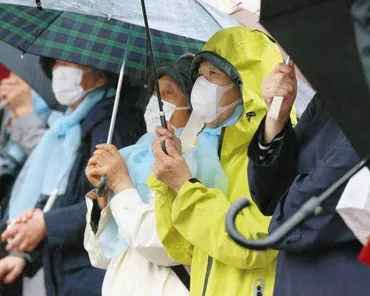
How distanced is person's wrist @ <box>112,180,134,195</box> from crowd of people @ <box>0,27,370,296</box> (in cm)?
2

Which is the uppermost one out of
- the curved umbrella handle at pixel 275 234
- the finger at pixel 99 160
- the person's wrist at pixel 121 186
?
the curved umbrella handle at pixel 275 234

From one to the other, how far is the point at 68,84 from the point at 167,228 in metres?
1.61

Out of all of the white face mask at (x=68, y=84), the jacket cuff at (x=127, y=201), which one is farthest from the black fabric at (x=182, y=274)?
the white face mask at (x=68, y=84)

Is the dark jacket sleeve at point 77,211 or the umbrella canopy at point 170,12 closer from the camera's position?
the umbrella canopy at point 170,12

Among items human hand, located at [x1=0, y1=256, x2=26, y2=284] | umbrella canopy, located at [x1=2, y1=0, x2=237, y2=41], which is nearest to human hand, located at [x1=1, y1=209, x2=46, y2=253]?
human hand, located at [x1=0, y1=256, x2=26, y2=284]

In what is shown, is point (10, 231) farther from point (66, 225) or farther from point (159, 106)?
point (159, 106)

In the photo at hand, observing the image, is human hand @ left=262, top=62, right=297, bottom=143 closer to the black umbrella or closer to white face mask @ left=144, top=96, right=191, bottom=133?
the black umbrella

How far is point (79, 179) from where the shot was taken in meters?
4.32

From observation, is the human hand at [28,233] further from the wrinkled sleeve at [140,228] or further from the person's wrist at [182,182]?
the person's wrist at [182,182]

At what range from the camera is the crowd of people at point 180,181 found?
7.86ft

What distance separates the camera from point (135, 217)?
344 centimetres

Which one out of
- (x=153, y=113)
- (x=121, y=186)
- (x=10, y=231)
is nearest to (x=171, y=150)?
(x=121, y=186)

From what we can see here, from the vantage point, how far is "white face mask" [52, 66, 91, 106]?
14.8 ft

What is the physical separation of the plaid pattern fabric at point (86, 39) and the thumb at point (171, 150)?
103cm
